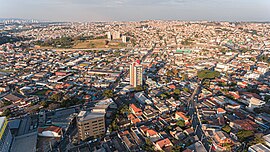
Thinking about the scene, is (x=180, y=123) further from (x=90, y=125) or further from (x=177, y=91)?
(x=90, y=125)

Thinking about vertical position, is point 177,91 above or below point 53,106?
above

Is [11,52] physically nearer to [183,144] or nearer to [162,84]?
[162,84]

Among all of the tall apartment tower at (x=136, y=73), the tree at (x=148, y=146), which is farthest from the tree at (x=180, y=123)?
the tall apartment tower at (x=136, y=73)

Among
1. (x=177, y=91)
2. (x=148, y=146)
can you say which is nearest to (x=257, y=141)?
(x=148, y=146)

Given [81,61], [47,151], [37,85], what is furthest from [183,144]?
[81,61]

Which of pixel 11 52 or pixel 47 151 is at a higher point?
pixel 11 52

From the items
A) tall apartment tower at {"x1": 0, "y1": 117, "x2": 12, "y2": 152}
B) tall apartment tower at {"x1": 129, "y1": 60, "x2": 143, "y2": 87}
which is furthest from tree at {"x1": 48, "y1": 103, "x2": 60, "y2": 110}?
tall apartment tower at {"x1": 129, "y1": 60, "x2": 143, "y2": 87}
